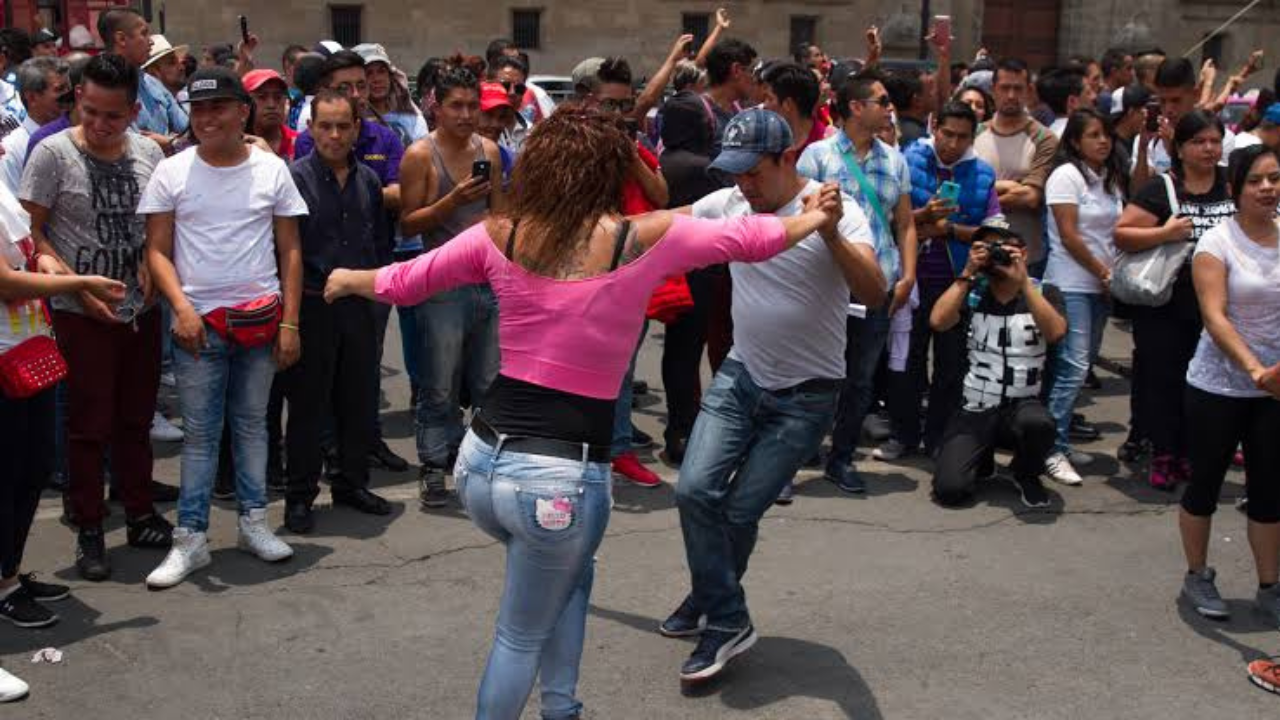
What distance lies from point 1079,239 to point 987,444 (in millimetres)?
1333

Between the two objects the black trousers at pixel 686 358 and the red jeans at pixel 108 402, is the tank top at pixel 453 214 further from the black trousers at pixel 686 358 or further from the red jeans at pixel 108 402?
the red jeans at pixel 108 402

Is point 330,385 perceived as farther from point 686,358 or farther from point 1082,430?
point 1082,430

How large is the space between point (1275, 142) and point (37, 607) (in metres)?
7.60

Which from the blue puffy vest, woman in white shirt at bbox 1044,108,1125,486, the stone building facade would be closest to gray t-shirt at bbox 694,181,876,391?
the blue puffy vest

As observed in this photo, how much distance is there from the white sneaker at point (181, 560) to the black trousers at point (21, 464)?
52 cm

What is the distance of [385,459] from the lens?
6.87 m

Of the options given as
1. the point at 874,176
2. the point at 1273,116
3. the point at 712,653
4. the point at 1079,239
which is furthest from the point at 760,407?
the point at 1273,116

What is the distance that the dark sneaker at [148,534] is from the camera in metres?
5.62

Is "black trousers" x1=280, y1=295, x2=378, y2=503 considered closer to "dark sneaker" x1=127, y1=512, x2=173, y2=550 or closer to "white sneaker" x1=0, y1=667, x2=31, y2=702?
"dark sneaker" x1=127, y1=512, x2=173, y2=550

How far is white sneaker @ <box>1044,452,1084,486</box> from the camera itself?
687 centimetres

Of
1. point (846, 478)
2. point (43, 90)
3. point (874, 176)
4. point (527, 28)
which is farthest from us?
point (527, 28)

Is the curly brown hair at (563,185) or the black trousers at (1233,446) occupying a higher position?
the curly brown hair at (563,185)

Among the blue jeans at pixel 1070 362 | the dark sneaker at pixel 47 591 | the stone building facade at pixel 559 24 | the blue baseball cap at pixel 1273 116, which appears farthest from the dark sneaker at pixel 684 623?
the stone building facade at pixel 559 24

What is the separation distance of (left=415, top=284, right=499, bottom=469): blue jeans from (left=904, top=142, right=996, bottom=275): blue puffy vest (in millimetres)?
2424
